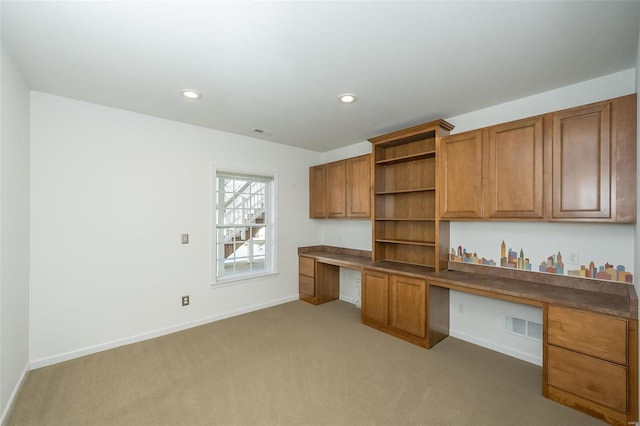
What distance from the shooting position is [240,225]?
13.6ft

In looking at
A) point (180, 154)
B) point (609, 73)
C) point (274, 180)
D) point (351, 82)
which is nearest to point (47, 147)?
point (180, 154)

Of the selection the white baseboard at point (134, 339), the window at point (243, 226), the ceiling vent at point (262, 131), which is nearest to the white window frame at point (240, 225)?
the window at point (243, 226)

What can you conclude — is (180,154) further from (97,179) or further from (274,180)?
(274,180)

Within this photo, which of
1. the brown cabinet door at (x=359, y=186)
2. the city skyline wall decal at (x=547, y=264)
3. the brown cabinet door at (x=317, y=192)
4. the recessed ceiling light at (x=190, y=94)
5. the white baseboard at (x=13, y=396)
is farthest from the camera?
the brown cabinet door at (x=317, y=192)

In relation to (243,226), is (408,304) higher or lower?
lower

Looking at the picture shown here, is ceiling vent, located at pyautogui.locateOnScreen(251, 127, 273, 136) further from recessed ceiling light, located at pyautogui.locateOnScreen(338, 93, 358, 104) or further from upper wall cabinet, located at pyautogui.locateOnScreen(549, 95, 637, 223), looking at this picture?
upper wall cabinet, located at pyautogui.locateOnScreen(549, 95, 637, 223)

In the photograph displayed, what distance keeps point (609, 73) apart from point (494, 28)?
141 centimetres

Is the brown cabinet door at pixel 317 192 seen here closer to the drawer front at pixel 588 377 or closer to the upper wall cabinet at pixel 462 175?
the upper wall cabinet at pixel 462 175

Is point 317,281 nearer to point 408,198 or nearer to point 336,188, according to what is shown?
point 336,188

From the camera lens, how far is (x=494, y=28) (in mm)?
1700

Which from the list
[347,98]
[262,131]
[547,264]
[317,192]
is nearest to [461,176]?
[547,264]

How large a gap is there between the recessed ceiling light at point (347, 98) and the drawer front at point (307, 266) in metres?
2.53

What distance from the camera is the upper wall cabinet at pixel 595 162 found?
201 centimetres

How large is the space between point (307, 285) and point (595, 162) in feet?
12.1
